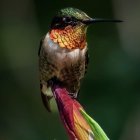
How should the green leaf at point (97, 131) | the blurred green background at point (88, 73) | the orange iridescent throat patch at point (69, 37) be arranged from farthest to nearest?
the blurred green background at point (88, 73), the orange iridescent throat patch at point (69, 37), the green leaf at point (97, 131)

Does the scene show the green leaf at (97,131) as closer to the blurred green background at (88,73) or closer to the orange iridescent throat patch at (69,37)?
the orange iridescent throat patch at (69,37)

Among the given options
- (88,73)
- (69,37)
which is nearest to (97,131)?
(69,37)

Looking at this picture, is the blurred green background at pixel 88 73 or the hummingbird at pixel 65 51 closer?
the hummingbird at pixel 65 51

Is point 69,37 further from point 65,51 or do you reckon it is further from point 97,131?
point 97,131

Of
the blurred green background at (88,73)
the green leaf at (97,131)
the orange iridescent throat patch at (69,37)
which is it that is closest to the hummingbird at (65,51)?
the orange iridescent throat patch at (69,37)

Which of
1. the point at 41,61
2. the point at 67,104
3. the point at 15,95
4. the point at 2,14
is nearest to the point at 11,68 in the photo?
the point at 15,95

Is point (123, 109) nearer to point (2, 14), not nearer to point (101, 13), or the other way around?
point (101, 13)

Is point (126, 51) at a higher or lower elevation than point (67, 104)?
lower
